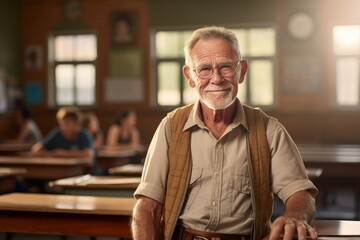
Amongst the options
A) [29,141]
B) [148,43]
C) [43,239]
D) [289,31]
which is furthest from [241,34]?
[43,239]

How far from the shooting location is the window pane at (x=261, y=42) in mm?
11570

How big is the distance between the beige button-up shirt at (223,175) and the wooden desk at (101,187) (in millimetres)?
1484

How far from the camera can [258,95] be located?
1168 cm

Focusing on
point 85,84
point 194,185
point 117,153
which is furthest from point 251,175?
point 85,84

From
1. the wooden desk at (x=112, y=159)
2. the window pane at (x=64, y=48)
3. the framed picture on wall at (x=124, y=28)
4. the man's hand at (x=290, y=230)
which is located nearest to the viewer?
the man's hand at (x=290, y=230)

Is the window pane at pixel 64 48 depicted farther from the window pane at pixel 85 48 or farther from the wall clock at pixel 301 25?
the wall clock at pixel 301 25

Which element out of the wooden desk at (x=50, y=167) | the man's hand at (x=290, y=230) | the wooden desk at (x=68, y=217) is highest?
the man's hand at (x=290, y=230)

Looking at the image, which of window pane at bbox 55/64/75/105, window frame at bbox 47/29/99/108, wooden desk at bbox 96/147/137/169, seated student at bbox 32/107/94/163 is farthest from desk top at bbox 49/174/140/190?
window pane at bbox 55/64/75/105

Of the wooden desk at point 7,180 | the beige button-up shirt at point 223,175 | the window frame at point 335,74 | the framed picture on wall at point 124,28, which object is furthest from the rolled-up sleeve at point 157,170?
the framed picture on wall at point 124,28

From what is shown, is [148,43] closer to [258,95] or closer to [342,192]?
[258,95]

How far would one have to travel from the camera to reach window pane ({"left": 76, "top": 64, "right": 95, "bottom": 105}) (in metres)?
12.6

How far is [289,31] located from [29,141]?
4.81 meters

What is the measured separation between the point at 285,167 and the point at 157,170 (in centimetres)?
49

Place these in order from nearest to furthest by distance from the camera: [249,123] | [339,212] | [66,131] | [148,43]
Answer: [249,123]
[66,131]
[339,212]
[148,43]
